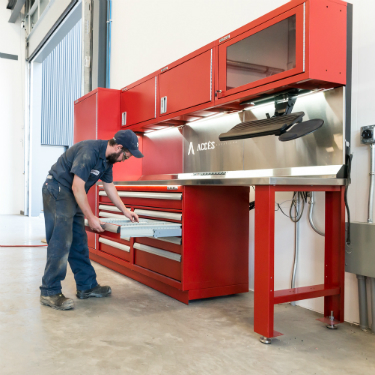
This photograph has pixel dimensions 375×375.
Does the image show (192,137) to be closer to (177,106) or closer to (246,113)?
(177,106)

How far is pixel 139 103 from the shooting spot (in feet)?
12.5

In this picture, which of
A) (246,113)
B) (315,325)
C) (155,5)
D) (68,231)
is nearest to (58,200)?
(68,231)

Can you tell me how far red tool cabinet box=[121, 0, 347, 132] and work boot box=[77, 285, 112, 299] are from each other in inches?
58.5

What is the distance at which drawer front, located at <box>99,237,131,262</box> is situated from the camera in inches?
125

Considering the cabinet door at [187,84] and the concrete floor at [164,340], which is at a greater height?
the cabinet door at [187,84]

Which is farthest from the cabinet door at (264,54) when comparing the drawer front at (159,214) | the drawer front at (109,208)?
the drawer front at (109,208)

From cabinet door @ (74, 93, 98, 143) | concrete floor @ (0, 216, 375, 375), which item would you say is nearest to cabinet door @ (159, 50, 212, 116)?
cabinet door @ (74, 93, 98, 143)

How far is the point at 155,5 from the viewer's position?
4.24 m

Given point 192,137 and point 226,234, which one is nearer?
point 226,234

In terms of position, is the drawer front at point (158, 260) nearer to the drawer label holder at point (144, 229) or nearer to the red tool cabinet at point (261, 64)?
the drawer label holder at point (144, 229)

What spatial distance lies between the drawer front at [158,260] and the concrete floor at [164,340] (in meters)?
0.18

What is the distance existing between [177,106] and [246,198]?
1.02 meters

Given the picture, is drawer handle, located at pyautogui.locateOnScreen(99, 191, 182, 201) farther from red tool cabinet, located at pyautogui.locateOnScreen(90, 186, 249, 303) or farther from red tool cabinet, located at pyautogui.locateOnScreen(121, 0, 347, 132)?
red tool cabinet, located at pyautogui.locateOnScreen(121, 0, 347, 132)

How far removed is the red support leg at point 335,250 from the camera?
6.96 feet
